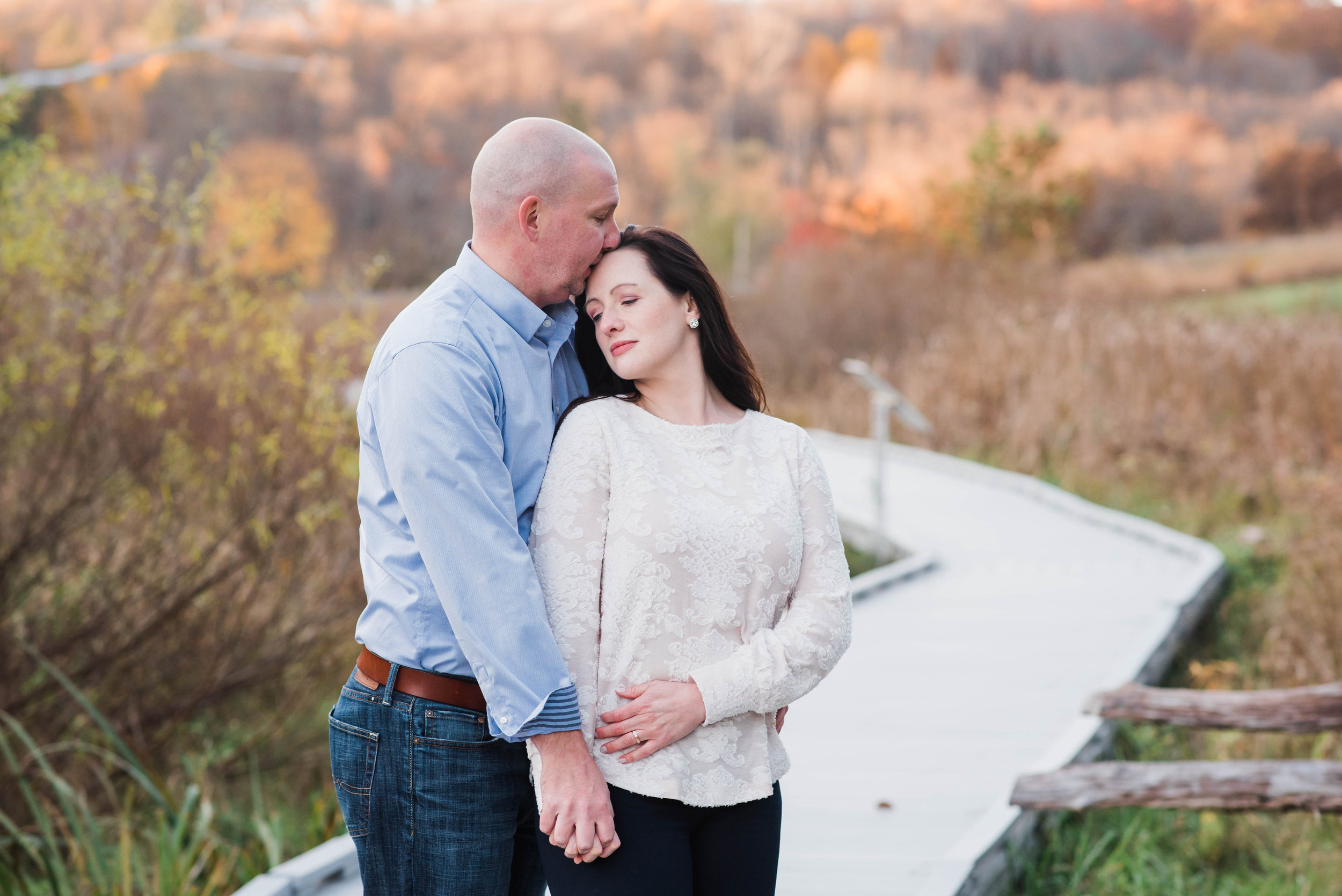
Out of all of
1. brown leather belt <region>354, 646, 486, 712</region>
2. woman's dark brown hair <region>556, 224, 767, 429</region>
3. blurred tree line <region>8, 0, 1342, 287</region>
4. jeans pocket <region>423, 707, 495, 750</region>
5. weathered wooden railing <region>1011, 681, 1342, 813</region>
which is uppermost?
blurred tree line <region>8, 0, 1342, 287</region>

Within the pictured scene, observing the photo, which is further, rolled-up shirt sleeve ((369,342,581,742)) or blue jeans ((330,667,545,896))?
blue jeans ((330,667,545,896))

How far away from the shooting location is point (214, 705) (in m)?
5.69

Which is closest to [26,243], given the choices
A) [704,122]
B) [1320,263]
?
[1320,263]

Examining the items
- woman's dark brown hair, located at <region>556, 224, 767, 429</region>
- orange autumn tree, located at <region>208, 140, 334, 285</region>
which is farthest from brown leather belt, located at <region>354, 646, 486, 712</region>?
orange autumn tree, located at <region>208, 140, 334, 285</region>

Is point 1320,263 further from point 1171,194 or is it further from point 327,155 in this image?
point 327,155

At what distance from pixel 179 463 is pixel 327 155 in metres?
53.4

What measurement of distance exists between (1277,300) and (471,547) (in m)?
24.9

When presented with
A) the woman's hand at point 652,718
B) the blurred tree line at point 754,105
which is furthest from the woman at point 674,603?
the blurred tree line at point 754,105

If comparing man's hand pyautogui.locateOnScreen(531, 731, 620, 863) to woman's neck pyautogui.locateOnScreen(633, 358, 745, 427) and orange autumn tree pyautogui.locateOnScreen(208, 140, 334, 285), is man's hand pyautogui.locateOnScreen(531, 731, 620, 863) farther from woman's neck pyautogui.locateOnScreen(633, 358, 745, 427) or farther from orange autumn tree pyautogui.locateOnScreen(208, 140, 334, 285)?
orange autumn tree pyautogui.locateOnScreen(208, 140, 334, 285)

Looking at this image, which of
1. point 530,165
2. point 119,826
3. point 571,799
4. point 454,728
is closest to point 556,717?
point 571,799

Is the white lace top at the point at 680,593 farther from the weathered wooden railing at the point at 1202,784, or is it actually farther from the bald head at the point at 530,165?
the weathered wooden railing at the point at 1202,784

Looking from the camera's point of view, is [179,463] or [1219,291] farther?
[1219,291]

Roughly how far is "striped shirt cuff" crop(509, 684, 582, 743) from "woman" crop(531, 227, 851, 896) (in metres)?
0.07

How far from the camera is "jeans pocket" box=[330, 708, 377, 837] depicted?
1.77 meters
